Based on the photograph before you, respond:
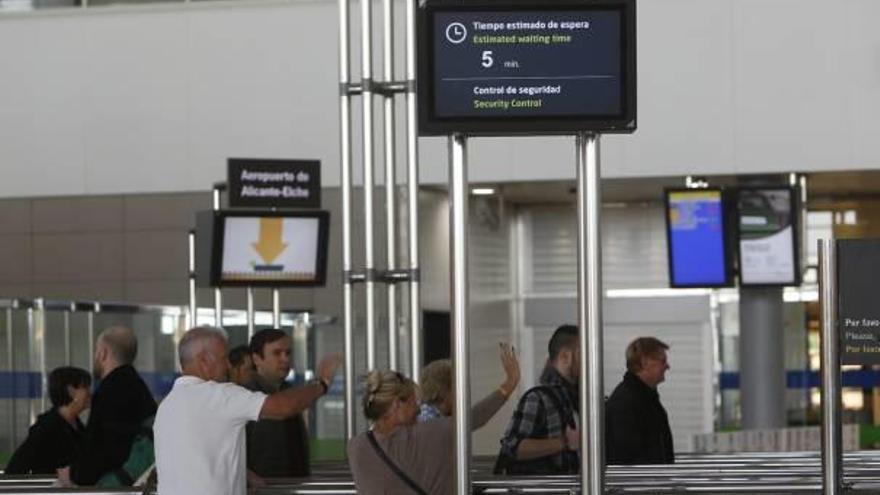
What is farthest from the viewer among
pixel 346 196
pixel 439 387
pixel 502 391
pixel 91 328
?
pixel 91 328

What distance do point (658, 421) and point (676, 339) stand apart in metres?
17.4

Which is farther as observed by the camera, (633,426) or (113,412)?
(633,426)

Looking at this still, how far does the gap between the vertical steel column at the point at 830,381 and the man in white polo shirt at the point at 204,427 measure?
1.76 m

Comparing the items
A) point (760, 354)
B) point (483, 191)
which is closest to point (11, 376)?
point (483, 191)

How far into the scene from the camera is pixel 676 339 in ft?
92.2

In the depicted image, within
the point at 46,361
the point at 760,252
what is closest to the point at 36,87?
the point at 46,361

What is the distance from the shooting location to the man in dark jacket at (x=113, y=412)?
9.61 metres

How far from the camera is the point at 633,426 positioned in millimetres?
10656

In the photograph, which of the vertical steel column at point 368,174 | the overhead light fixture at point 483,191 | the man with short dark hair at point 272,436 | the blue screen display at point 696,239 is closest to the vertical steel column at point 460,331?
the man with short dark hair at point 272,436

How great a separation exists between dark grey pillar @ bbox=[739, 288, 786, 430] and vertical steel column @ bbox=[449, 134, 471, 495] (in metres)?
17.2

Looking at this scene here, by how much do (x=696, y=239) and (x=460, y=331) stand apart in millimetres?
15890

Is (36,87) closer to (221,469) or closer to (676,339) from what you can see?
(676,339)

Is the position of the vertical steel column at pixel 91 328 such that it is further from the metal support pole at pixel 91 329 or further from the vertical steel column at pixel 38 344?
the vertical steel column at pixel 38 344

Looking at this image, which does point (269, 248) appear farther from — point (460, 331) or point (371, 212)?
point (460, 331)
